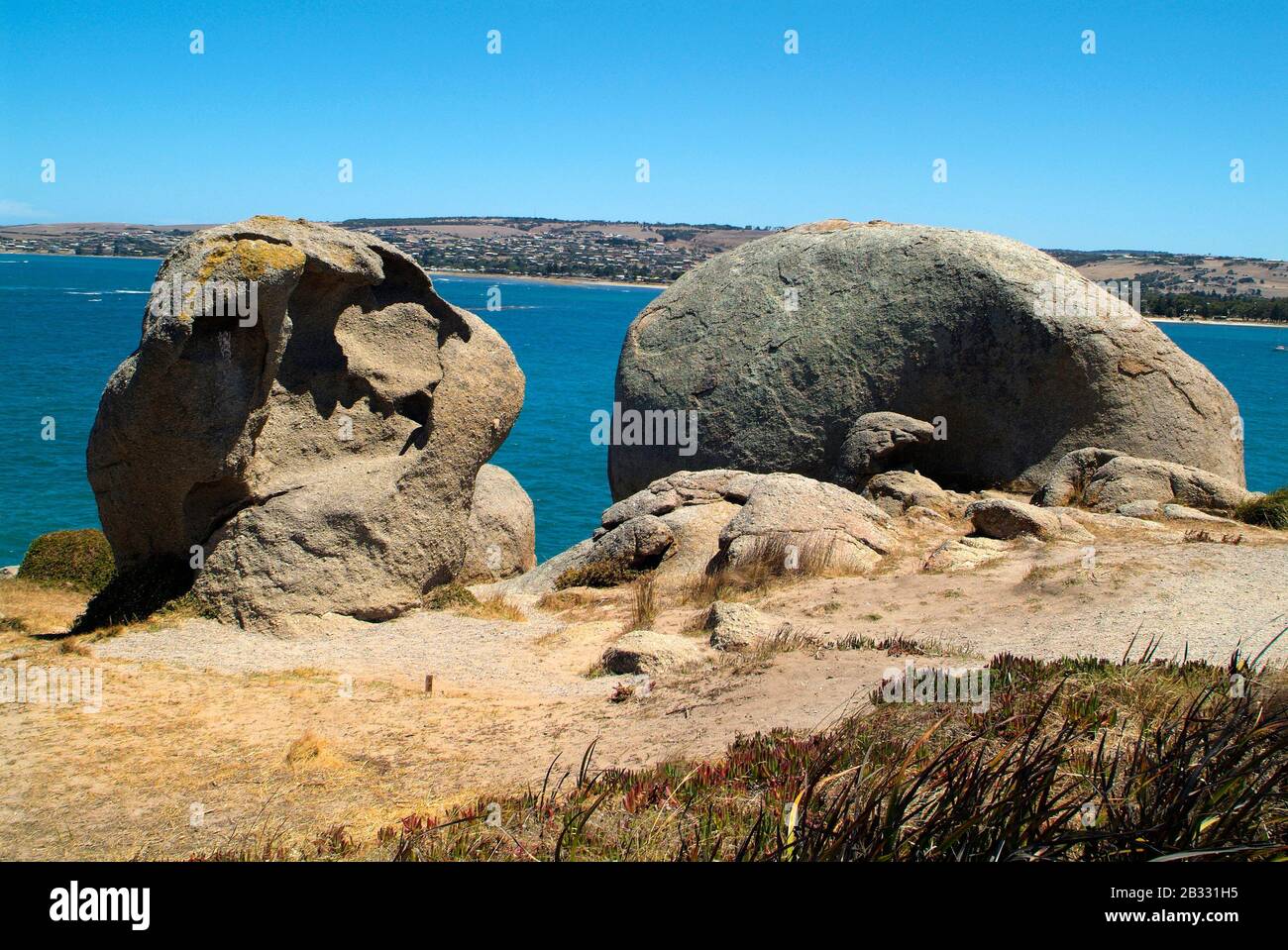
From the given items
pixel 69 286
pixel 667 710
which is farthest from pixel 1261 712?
pixel 69 286

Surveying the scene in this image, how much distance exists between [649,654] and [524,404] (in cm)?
4643

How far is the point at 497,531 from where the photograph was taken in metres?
16.5

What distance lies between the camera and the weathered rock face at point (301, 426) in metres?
11.2

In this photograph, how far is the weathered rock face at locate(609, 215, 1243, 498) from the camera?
17.6m

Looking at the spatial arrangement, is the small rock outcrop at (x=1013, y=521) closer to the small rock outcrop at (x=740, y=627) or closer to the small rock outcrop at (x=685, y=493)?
the small rock outcrop at (x=685, y=493)

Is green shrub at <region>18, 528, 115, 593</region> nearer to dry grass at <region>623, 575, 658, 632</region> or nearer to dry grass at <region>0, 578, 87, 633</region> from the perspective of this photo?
dry grass at <region>0, 578, 87, 633</region>

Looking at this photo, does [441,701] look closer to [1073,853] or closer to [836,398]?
[1073,853]

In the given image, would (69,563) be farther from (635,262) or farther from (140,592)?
(635,262)

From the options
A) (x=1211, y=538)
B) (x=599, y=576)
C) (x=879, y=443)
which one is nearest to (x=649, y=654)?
(x=599, y=576)

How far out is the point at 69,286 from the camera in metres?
155

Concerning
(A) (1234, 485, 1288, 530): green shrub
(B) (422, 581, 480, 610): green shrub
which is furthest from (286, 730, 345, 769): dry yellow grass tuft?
(A) (1234, 485, 1288, 530): green shrub

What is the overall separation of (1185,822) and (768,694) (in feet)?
13.8

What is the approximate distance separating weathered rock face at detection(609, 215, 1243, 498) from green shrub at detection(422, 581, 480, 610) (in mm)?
7101

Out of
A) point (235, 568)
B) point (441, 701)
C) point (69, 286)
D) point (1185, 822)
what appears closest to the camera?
point (1185, 822)
